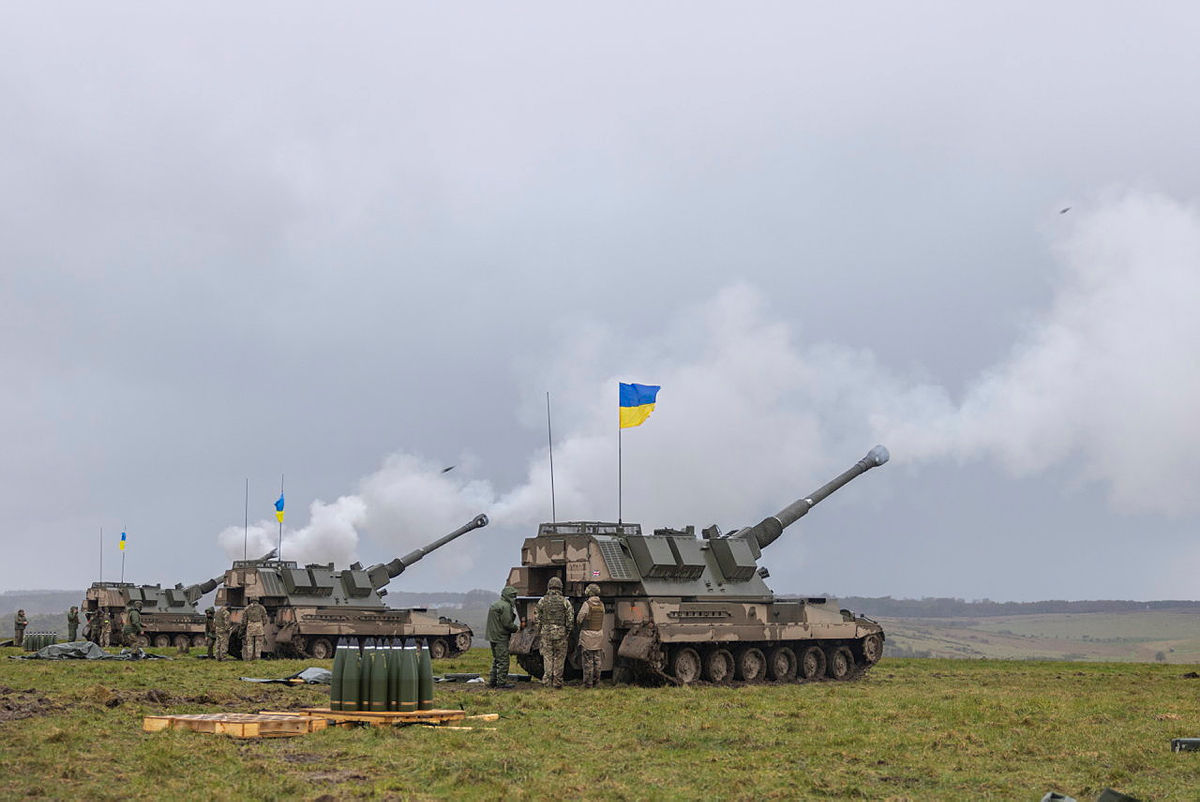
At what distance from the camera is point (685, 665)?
78.9 ft

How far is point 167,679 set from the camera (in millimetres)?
24000

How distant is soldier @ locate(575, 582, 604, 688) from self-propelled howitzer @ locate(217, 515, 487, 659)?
47.9 ft

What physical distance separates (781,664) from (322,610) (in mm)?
16173

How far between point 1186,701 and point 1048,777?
10.0 meters

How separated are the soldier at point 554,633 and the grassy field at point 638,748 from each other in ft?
5.02

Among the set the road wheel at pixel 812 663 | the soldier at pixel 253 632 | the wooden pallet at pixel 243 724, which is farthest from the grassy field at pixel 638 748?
the soldier at pixel 253 632

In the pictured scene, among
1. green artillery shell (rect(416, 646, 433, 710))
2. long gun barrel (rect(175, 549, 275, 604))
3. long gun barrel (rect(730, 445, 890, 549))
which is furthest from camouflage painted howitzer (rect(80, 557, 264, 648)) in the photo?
green artillery shell (rect(416, 646, 433, 710))

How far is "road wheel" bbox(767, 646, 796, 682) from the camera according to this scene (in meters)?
25.9

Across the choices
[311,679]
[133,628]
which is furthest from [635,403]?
[133,628]

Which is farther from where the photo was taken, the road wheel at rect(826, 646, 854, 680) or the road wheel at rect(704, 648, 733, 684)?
the road wheel at rect(826, 646, 854, 680)

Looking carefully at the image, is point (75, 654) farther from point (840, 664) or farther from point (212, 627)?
point (840, 664)

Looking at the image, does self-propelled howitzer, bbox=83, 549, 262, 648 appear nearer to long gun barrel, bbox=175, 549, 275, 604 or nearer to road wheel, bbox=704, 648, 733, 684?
long gun barrel, bbox=175, 549, 275, 604

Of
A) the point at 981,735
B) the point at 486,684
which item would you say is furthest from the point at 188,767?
the point at 486,684

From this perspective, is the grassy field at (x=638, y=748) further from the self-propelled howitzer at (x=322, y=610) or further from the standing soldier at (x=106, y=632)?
the standing soldier at (x=106, y=632)
